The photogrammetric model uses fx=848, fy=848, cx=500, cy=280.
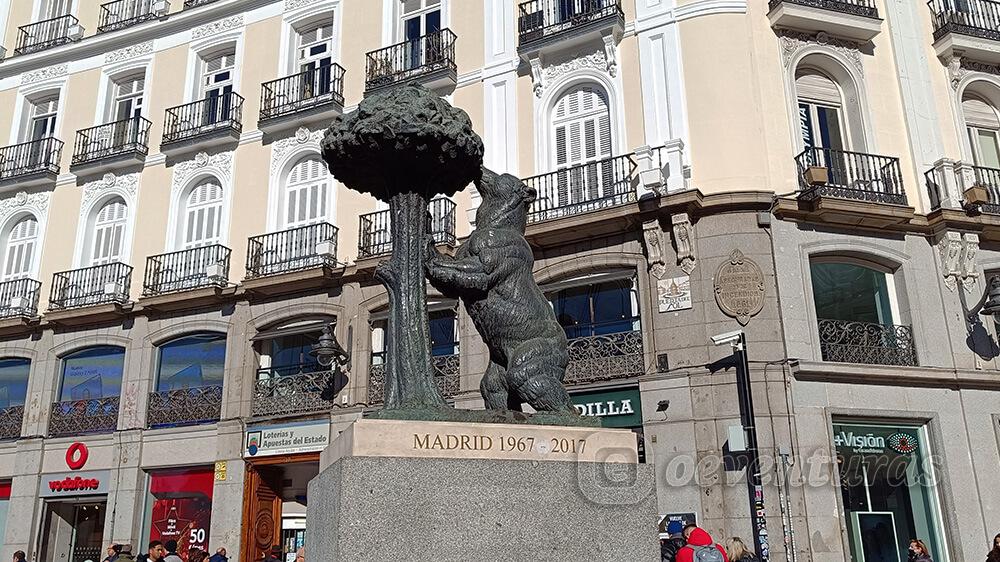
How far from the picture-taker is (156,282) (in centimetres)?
2072

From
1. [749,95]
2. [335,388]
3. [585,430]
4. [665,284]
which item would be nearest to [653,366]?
[665,284]

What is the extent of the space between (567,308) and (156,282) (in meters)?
10.5

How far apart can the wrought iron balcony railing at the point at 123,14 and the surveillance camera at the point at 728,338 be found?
18.0 m

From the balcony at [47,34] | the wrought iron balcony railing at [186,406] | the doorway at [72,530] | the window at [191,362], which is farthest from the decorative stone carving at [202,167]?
the doorway at [72,530]

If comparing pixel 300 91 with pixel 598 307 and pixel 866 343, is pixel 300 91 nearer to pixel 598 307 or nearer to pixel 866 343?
pixel 598 307

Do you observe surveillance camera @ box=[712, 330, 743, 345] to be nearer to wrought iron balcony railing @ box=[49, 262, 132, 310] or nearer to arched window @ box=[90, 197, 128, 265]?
wrought iron balcony railing @ box=[49, 262, 132, 310]

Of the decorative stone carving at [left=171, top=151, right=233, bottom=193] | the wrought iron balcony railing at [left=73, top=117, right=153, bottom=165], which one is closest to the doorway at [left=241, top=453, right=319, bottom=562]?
the decorative stone carving at [left=171, top=151, right=233, bottom=193]

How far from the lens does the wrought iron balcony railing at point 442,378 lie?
56.3ft

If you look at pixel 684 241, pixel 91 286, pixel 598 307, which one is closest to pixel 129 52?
pixel 91 286

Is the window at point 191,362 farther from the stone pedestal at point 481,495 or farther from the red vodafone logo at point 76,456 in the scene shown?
the stone pedestal at point 481,495

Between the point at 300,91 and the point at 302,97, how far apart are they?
20 cm

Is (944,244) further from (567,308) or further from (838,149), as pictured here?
(567,308)

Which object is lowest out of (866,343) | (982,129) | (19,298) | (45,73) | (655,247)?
(866,343)

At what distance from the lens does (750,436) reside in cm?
1427
